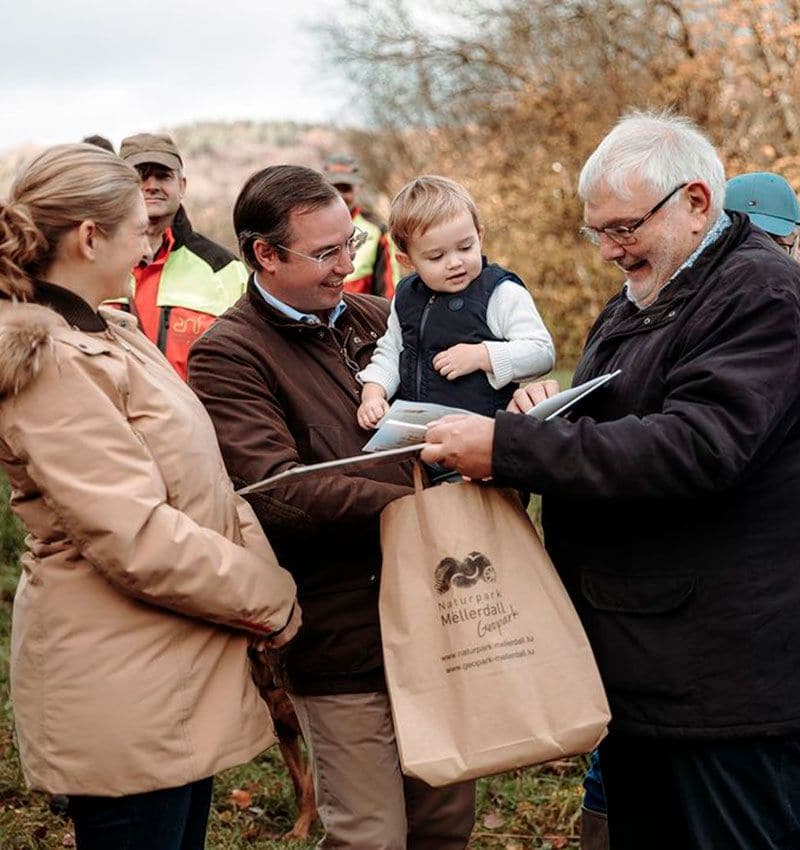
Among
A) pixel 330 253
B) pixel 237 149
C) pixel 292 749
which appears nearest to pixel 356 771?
pixel 330 253

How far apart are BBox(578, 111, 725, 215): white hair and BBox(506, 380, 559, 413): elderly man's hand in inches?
18.7

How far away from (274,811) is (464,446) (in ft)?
9.24

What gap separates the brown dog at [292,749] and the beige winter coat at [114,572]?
5.97 feet

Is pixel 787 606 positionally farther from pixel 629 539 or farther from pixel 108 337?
pixel 108 337

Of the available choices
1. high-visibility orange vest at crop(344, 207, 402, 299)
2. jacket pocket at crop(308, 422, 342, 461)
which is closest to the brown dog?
jacket pocket at crop(308, 422, 342, 461)

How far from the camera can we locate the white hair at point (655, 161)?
277 cm

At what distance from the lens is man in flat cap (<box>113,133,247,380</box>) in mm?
5027

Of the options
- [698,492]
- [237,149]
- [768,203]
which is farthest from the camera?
[237,149]

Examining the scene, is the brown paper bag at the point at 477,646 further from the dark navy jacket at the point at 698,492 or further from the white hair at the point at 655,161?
the white hair at the point at 655,161

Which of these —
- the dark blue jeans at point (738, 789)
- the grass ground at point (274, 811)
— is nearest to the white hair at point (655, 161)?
the dark blue jeans at point (738, 789)

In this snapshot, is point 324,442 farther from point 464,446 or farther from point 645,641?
point 645,641

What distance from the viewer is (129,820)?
2670mm

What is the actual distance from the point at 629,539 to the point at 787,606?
1.17 feet

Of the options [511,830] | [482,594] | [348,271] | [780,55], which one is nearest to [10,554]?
[511,830]
